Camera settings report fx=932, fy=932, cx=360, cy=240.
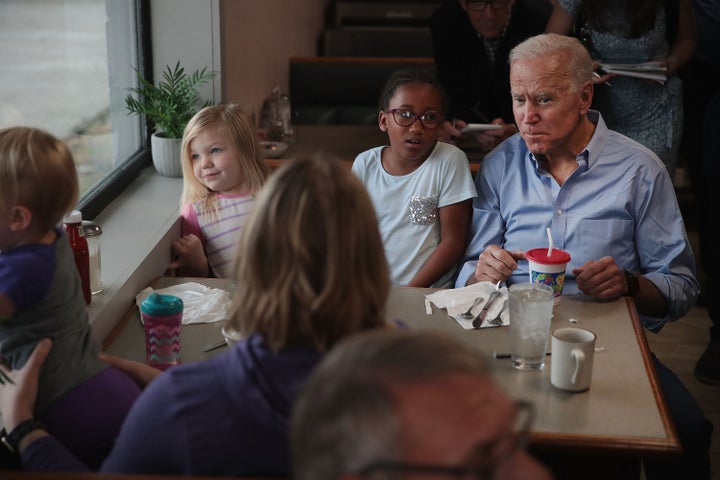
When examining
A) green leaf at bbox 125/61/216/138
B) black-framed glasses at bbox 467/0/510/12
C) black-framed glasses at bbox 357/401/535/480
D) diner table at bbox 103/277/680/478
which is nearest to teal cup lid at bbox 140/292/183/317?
diner table at bbox 103/277/680/478

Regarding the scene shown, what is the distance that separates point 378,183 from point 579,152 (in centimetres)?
56

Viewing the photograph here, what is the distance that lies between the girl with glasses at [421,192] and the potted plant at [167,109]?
2.26 ft

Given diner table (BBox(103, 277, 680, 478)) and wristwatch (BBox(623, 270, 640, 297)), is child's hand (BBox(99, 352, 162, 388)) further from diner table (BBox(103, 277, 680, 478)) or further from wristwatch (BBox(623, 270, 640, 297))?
wristwatch (BBox(623, 270, 640, 297))

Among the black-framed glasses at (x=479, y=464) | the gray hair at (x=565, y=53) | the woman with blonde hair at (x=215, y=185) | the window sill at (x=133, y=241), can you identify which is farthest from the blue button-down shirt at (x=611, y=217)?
the black-framed glasses at (x=479, y=464)

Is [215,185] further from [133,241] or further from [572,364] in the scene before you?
[572,364]

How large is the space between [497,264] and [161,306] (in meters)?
0.79

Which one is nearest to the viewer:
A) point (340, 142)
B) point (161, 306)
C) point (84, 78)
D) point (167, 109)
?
point (161, 306)

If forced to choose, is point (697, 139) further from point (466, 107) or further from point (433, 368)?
point (433, 368)

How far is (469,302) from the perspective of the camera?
2006mm

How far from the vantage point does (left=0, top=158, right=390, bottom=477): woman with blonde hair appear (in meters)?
1.22

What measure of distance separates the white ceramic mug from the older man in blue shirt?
51 cm

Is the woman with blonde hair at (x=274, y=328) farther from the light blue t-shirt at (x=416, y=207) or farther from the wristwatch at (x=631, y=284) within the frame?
the light blue t-shirt at (x=416, y=207)

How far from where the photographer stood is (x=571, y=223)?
2.32 metres

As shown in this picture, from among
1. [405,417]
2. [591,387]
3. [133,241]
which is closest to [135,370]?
[133,241]
